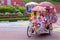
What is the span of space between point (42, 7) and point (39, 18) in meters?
0.61

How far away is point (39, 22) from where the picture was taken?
10.6m

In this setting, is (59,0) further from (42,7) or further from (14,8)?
(42,7)

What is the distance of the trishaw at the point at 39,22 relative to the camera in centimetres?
1045

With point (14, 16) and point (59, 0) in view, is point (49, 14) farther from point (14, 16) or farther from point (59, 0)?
point (59, 0)

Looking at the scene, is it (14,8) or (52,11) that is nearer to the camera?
(52,11)

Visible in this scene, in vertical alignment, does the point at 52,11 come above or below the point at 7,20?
above

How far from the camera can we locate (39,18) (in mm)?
10680

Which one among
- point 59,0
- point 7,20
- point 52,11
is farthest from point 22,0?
point 52,11

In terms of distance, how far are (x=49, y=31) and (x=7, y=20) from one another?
25.5 feet

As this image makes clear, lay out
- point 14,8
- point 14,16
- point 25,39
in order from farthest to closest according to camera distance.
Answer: point 14,8 < point 14,16 < point 25,39

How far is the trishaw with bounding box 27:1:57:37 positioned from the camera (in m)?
10.5

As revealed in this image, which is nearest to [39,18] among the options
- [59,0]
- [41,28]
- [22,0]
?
[41,28]

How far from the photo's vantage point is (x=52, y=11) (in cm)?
1164

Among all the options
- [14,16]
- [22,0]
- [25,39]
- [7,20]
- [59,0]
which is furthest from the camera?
[59,0]
